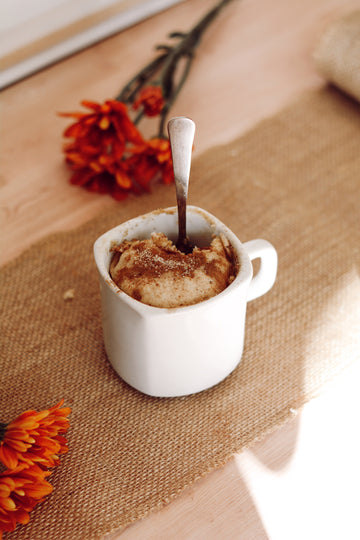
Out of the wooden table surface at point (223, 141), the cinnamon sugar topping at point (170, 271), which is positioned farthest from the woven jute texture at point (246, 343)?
the cinnamon sugar topping at point (170, 271)

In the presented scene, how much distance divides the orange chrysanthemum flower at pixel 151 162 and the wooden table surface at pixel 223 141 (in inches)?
2.0

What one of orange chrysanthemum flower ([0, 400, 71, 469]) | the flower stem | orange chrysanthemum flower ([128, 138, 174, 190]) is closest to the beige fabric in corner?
the flower stem

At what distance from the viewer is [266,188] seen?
78 cm

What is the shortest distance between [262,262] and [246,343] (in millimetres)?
100

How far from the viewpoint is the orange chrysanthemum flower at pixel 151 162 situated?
2.31 feet

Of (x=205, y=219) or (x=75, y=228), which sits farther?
(x=75, y=228)

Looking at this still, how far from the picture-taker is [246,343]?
60 centimetres

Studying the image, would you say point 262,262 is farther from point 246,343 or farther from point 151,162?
point 151,162

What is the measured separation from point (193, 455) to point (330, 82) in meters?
0.68

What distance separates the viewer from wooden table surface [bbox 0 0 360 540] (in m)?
0.47

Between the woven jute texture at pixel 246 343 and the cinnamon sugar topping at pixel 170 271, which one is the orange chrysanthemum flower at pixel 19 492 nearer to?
the woven jute texture at pixel 246 343

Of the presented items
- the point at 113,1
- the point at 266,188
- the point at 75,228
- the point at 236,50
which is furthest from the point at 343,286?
the point at 113,1

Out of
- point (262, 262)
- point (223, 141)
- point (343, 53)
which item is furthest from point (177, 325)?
point (343, 53)

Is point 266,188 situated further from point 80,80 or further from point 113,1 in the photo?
point 113,1
